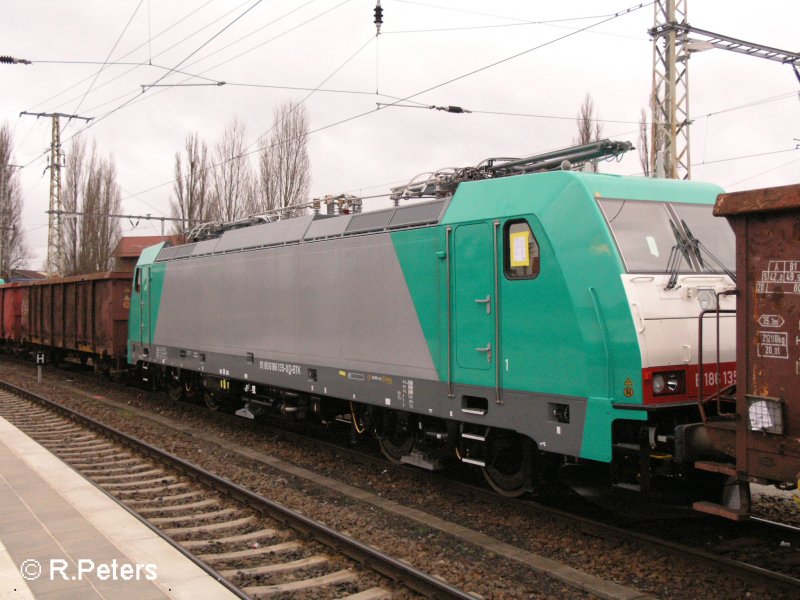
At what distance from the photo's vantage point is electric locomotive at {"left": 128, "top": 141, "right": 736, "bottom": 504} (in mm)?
6020

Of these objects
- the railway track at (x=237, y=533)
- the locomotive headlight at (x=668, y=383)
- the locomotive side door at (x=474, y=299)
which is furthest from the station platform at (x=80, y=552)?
the locomotive headlight at (x=668, y=383)

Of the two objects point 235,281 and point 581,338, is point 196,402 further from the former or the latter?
point 581,338

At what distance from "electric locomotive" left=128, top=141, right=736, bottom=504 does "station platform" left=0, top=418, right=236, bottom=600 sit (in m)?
3.15

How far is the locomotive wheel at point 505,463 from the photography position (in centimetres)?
741

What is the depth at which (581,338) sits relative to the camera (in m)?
6.15

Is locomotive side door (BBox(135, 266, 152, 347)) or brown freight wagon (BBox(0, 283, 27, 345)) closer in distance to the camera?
locomotive side door (BBox(135, 266, 152, 347))

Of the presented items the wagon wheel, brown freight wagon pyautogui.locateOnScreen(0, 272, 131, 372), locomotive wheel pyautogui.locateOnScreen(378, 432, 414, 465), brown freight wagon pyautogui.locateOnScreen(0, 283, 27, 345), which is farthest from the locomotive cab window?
brown freight wagon pyautogui.locateOnScreen(0, 283, 27, 345)

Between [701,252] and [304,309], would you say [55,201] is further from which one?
[701,252]

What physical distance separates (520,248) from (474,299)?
2.60ft

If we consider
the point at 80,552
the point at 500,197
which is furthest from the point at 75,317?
the point at 500,197

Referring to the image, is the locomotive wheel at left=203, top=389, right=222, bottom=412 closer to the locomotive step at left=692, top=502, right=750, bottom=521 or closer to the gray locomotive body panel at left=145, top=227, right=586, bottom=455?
the gray locomotive body panel at left=145, top=227, right=586, bottom=455

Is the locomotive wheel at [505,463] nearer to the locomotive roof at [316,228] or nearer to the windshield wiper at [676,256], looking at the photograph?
the windshield wiper at [676,256]

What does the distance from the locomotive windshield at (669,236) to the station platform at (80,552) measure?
14.1ft

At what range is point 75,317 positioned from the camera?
21.8m
